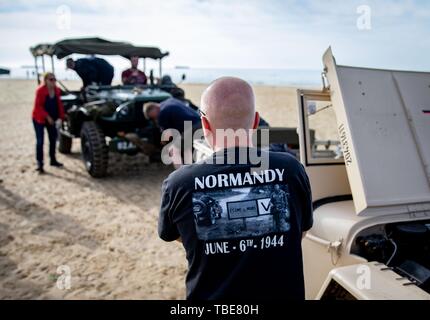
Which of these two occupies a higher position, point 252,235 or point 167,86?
point 167,86

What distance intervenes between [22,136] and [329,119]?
9947 millimetres

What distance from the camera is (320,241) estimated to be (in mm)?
2119

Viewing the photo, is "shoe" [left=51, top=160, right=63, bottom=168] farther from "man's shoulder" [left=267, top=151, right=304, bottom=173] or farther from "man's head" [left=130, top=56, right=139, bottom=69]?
"man's shoulder" [left=267, top=151, right=304, bottom=173]

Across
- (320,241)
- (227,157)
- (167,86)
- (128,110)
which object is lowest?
(320,241)

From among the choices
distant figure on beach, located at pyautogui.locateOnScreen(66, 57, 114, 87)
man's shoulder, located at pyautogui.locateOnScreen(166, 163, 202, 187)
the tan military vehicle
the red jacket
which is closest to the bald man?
man's shoulder, located at pyautogui.locateOnScreen(166, 163, 202, 187)

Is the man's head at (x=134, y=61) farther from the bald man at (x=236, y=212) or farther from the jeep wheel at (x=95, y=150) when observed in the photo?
the bald man at (x=236, y=212)

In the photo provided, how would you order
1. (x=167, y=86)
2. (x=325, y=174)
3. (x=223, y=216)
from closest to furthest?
(x=223, y=216), (x=325, y=174), (x=167, y=86)

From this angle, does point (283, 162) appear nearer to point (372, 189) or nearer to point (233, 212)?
point (233, 212)

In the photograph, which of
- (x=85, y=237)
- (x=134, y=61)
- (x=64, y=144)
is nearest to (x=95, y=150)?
(x=85, y=237)

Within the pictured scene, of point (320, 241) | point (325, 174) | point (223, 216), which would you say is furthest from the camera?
point (325, 174)

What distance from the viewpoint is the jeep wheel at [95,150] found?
19.2 feet

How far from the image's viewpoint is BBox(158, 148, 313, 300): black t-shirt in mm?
1218

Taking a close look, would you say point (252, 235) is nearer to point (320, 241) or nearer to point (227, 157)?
point (227, 157)

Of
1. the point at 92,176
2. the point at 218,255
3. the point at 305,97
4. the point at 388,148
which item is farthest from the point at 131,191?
the point at 218,255
